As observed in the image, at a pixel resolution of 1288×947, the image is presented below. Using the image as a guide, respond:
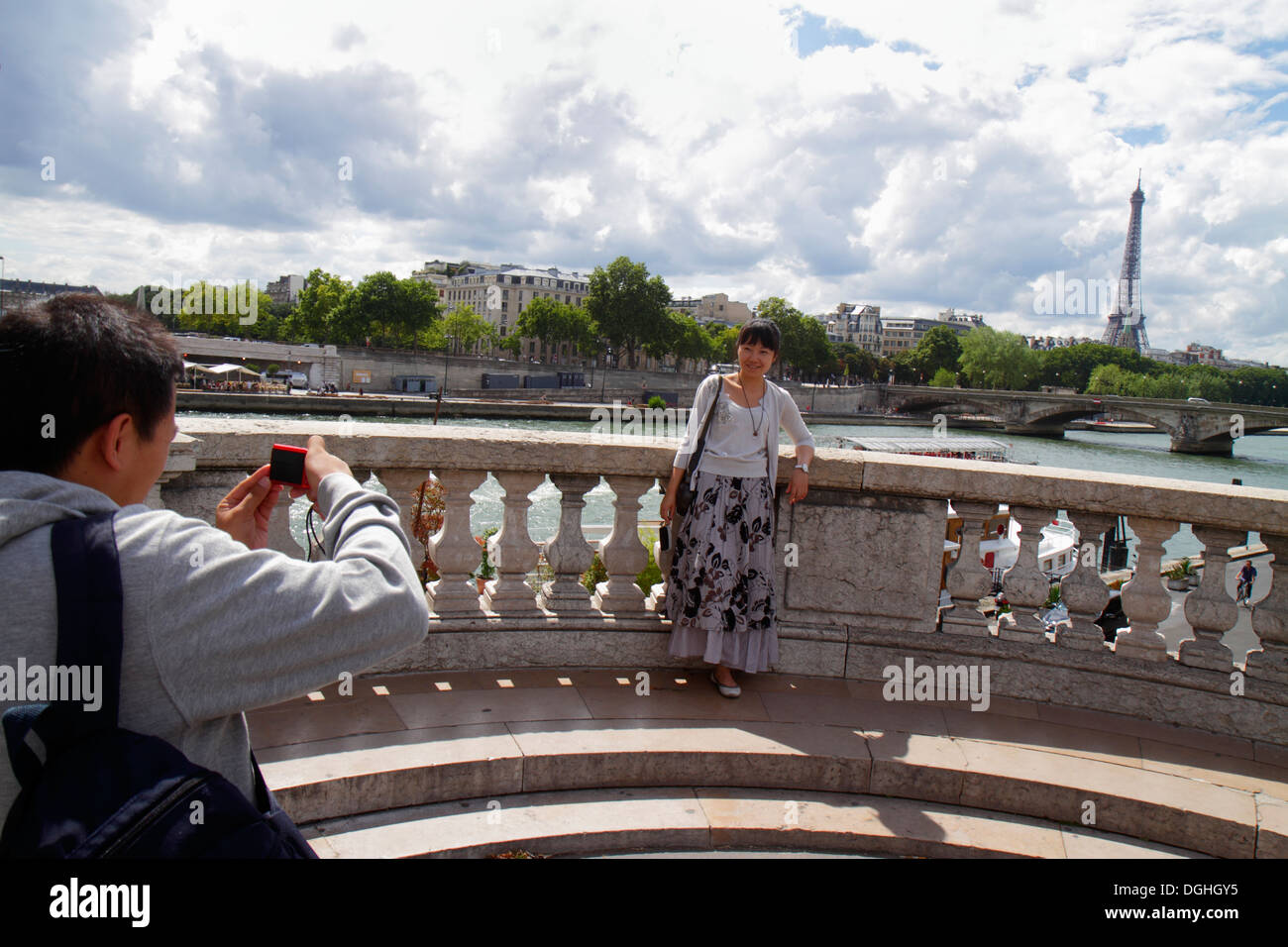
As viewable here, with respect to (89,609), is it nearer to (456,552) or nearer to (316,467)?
(316,467)

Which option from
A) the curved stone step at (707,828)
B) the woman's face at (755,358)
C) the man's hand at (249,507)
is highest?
the woman's face at (755,358)

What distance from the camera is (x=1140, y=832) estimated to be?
3098 mm

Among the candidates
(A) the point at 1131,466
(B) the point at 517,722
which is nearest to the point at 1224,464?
(A) the point at 1131,466

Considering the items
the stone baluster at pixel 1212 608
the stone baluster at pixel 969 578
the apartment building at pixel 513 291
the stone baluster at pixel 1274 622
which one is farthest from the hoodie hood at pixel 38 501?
the apartment building at pixel 513 291

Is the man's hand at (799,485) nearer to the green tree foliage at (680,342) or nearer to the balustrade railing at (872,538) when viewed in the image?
the balustrade railing at (872,538)

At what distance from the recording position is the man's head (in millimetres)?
1056

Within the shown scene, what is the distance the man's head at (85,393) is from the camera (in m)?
1.06

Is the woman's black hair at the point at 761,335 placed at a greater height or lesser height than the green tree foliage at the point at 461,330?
lesser

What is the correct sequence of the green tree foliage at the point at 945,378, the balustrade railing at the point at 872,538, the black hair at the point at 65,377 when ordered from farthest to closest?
the green tree foliage at the point at 945,378 → the balustrade railing at the point at 872,538 → the black hair at the point at 65,377

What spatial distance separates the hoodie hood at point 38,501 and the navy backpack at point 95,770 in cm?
2

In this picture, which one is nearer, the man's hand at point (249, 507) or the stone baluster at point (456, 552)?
the man's hand at point (249, 507)

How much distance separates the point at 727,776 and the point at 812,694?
0.74 meters

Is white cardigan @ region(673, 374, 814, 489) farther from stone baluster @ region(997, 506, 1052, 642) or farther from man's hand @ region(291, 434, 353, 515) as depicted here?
man's hand @ region(291, 434, 353, 515)

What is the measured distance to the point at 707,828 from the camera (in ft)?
9.61
